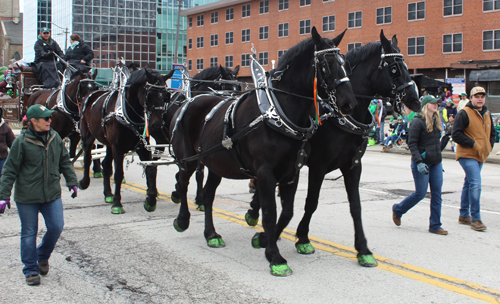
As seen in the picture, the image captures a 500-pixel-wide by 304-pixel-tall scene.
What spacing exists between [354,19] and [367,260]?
4577 centimetres

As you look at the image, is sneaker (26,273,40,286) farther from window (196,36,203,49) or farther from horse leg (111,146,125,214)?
window (196,36,203,49)

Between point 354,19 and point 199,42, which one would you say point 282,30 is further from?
point 199,42

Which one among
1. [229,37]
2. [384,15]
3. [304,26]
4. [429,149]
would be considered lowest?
[429,149]

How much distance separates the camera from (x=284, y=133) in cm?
500

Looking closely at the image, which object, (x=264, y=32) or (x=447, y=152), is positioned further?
(x=264, y=32)

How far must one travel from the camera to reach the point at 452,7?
41.6 m

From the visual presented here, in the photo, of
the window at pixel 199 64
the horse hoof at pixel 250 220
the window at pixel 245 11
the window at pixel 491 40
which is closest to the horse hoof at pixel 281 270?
the horse hoof at pixel 250 220

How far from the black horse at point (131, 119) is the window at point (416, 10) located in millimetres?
40064

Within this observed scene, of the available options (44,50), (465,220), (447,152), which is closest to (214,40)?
(447,152)

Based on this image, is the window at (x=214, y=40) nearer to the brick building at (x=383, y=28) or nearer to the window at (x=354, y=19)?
the brick building at (x=383, y=28)

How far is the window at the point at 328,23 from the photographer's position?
49688 millimetres

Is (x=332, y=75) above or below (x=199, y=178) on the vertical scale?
above

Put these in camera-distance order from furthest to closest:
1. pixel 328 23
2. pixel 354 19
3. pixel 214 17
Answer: pixel 214 17 < pixel 328 23 < pixel 354 19

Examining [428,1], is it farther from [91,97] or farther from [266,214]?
[266,214]
